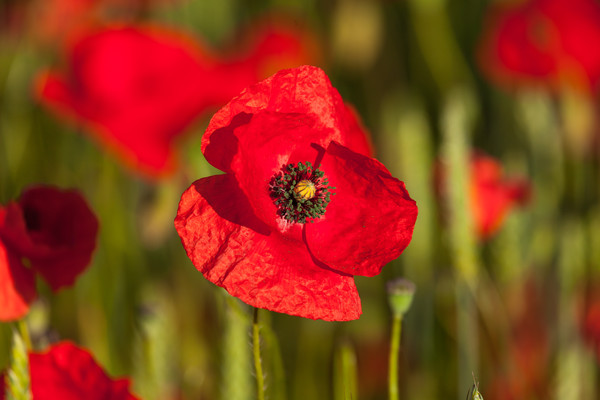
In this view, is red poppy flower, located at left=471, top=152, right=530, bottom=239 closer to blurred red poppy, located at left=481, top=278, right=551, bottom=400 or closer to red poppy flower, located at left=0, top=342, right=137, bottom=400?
blurred red poppy, located at left=481, top=278, right=551, bottom=400

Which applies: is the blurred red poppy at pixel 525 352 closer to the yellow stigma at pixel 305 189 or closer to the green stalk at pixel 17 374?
the yellow stigma at pixel 305 189

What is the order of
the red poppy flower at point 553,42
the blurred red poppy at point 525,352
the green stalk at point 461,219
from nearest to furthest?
1. the green stalk at point 461,219
2. the blurred red poppy at point 525,352
3. the red poppy flower at point 553,42

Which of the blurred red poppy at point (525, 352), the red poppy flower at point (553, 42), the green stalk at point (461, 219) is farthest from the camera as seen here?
the red poppy flower at point (553, 42)

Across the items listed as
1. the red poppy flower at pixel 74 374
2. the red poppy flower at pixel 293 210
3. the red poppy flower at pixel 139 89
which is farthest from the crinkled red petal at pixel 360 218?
the red poppy flower at pixel 139 89

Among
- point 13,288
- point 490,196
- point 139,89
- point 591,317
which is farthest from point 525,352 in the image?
point 13,288

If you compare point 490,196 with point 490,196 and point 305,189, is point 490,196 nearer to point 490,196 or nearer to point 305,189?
point 490,196

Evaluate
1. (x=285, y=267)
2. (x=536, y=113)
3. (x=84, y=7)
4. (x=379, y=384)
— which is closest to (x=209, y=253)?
(x=285, y=267)
